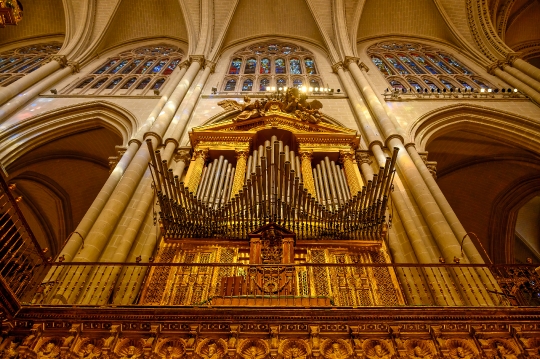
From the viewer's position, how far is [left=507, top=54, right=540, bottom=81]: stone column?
13.9 m

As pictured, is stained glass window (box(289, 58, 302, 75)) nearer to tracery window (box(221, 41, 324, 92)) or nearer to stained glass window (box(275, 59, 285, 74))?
tracery window (box(221, 41, 324, 92))

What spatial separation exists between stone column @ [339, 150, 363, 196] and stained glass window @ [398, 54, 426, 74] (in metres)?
8.59

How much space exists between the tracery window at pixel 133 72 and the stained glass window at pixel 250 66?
128 inches

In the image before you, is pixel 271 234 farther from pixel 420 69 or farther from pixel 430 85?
pixel 420 69

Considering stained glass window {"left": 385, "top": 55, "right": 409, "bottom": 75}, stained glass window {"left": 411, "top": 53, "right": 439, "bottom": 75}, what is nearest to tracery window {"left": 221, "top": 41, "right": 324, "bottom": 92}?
stained glass window {"left": 385, "top": 55, "right": 409, "bottom": 75}

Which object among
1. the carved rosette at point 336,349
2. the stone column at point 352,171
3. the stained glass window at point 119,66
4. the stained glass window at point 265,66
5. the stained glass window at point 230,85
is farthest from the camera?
the stained glass window at point 265,66

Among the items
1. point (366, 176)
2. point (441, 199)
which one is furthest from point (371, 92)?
point (441, 199)

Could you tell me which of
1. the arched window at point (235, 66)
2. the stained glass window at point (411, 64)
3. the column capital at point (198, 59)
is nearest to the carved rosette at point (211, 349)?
the column capital at point (198, 59)

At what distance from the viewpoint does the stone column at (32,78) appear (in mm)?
12401

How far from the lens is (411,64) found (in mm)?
17812

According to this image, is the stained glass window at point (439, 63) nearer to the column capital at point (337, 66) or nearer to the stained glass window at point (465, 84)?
the stained glass window at point (465, 84)

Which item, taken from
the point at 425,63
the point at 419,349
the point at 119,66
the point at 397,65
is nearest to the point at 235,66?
the point at 119,66

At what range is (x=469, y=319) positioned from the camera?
5.21m

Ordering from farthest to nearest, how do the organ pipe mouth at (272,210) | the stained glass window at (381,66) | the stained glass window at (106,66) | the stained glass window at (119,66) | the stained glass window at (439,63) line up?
the stained glass window at (119,66) → the stained glass window at (106,66) → the stained glass window at (439,63) → the stained glass window at (381,66) → the organ pipe mouth at (272,210)
